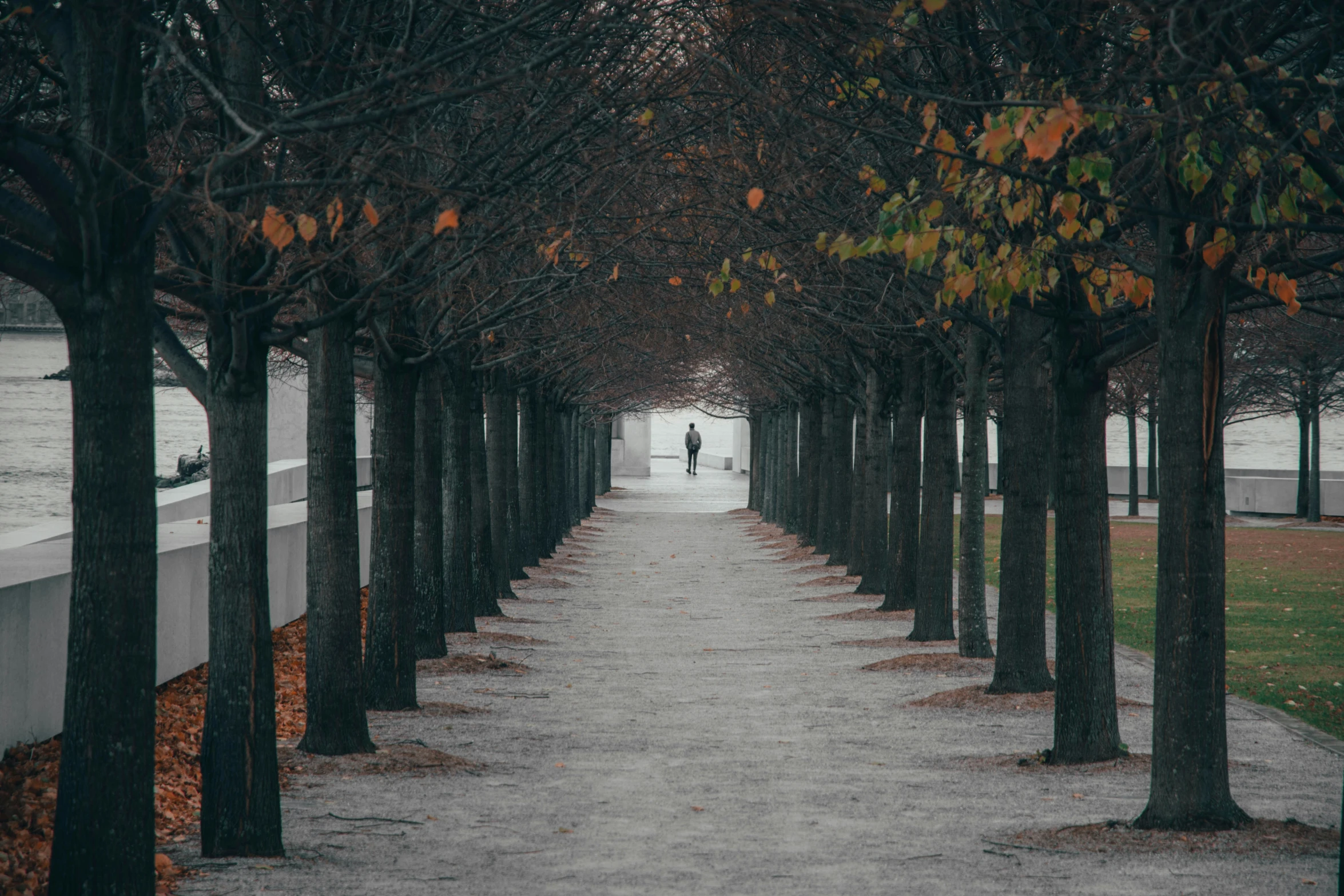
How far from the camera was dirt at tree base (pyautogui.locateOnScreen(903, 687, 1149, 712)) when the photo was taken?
1147cm

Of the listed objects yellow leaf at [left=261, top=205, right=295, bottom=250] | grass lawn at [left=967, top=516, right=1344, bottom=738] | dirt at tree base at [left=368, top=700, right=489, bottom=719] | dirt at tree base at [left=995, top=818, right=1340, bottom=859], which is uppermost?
yellow leaf at [left=261, top=205, right=295, bottom=250]

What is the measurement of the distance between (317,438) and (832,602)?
12163mm

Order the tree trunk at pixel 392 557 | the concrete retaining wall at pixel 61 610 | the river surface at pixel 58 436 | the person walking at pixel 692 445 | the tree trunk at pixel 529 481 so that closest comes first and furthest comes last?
the concrete retaining wall at pixel 61 610 < the tree trunk at pixel 392 557 < the tree trunk at pixel 529 481 < the river surface at pixel 58 436 < the person walking at pixel 692 445

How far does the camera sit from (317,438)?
920 centimetres

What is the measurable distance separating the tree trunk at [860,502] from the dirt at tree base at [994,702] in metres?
9.19

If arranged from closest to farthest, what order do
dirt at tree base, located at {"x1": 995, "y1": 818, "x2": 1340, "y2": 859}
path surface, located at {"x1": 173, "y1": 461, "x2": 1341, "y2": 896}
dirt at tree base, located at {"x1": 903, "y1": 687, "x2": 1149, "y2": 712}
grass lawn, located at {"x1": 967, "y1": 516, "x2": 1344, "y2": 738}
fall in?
path surface, located at {"x1": 173, "y1": 461, "x2": 1341, "y2": 896}
dirt at tree base, located at {"x1": 995, "y1": 818, "x2": 1340, "y2": 859}
dirt at tree base, located at {"x1": 903, "y1": 687, "x2": 1149, "y2": 712}
grass lawn, located at {"x1": 967, "y1": 516, "x2": 1344, "y2": 738}

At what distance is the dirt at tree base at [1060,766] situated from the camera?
911 cm

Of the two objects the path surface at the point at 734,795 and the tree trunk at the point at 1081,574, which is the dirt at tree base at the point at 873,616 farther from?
the tree trunk at the point at 1081,574

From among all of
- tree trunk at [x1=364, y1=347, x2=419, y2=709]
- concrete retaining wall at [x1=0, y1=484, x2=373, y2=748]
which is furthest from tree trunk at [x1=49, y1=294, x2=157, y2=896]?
tree trunk at [x1=364, y1=347, x2=419, y2=709]

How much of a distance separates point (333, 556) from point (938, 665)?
6739 millimetres

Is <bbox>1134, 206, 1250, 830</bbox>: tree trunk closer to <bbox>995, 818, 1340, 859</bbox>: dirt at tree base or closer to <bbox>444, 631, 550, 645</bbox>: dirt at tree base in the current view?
<bbox>995, 818, 1340, 859</bbox>: dirt at tree base

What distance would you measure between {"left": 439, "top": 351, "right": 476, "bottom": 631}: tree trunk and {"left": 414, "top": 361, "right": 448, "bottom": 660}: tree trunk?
1.65m

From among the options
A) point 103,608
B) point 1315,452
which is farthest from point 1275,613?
point 1315,452

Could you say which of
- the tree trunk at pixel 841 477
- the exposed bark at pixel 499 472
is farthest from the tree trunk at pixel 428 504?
the tree trunk at pixel 841 477
